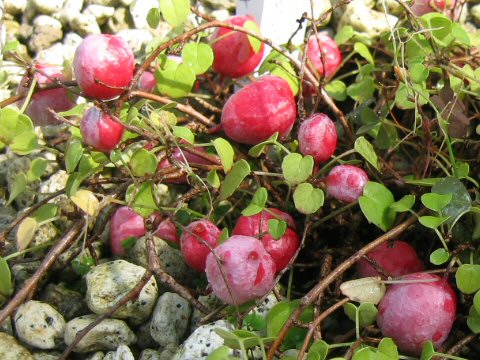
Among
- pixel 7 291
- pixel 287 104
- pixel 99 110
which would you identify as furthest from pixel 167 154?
pixel 7 291

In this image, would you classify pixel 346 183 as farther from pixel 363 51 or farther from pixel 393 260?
pixel 363 51

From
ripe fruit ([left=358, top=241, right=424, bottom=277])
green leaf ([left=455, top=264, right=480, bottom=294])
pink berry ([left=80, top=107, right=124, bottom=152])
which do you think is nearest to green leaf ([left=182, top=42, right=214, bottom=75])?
pink berry ([left=80, top=107, right=124, bottom=152])

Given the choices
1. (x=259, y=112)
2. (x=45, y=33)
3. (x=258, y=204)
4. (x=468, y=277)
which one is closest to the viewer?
(x=468, y=277)

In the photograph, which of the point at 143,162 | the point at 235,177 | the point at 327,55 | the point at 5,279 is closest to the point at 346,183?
the point at 235,177

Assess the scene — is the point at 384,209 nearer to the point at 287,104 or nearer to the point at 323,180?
the point at 323,180

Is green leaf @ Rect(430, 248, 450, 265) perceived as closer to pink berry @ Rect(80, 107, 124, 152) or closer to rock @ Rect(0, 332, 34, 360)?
pink berry @ Rect(80, 107, 124, 152)

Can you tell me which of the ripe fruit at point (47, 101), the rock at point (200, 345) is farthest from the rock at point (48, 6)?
the rock at point (200, 345)
